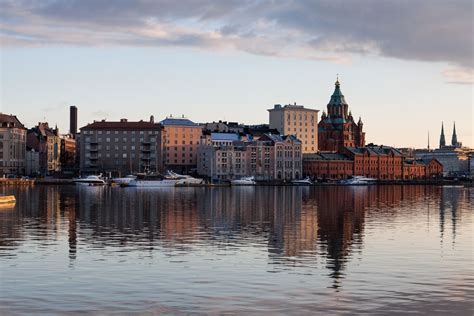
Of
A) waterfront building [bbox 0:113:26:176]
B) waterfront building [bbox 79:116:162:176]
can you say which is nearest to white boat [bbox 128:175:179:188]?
waterfront building [bbox 79:116:162:176]

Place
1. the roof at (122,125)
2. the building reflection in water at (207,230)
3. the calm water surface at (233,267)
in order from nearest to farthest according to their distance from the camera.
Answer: the calm water surface at (233,267)
the building reflection in water at (207,230)
the roof at (122,125)

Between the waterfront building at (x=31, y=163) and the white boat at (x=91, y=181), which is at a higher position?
the waterfront building at (x=31, y=163)

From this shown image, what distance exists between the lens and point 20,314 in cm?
2139

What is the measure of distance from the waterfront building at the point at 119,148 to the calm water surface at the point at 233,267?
461ft

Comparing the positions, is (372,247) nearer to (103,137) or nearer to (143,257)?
(143,257)

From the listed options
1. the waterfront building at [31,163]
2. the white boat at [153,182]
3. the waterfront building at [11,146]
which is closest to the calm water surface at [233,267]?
the white boat at [153,182]

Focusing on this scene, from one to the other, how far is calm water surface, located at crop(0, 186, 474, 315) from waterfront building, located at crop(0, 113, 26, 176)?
13862 centimetres

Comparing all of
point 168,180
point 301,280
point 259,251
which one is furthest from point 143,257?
point 168,180

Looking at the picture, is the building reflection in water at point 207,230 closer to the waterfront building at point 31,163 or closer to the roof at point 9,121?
the roof at point 9,121

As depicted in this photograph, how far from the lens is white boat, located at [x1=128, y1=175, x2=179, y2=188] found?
150 m

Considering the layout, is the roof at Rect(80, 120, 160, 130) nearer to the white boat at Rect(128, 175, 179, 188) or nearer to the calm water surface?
the white boat at Rect(128, 175, 179, 188)

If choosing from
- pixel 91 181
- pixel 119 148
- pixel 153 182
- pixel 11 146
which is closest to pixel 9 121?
pixel 11 146

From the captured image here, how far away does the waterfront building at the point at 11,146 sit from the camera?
186 m

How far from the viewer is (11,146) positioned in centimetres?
18675
